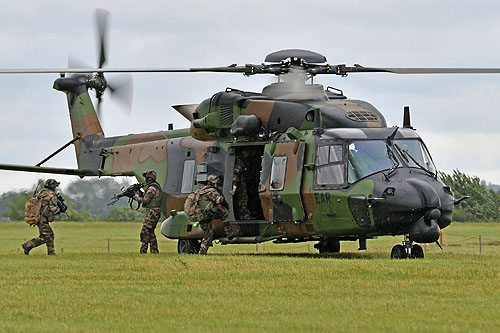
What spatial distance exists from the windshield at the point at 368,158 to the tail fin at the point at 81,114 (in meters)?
12.5

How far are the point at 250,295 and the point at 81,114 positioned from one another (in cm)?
1951

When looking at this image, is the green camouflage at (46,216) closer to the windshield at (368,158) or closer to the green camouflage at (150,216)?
the green camouflage at (150,216)

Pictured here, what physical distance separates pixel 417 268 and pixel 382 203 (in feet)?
10.5

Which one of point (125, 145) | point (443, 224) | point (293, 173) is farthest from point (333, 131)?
point (125, 145)

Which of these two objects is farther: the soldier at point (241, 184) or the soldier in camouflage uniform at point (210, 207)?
the soldier at point (241, 184)

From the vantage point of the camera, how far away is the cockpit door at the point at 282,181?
22.6 metres

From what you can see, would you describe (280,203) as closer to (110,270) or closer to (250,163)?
(250,163)

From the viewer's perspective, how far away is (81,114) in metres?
32.7

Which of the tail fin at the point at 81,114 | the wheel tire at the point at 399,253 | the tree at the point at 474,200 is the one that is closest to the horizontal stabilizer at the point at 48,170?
the tail fin at the point at 81,114

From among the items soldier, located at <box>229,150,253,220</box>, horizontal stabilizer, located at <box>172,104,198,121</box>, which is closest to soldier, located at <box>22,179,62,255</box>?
horizontal stabilizer, located at <box>172,104,198,121</box>

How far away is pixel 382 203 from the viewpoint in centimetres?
2066

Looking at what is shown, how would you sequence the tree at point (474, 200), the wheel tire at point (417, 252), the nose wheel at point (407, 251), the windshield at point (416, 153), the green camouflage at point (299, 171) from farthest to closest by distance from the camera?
the tree at point (474, 200), the windshield at point (416, 153), the wheel tire at point (417, 252), the nose wheel at point (407, 251), the green camouflage at point (299, 171)

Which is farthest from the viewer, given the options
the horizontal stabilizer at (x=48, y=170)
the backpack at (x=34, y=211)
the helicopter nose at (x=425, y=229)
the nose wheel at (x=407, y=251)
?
the horizontal stabilizer at (x=48, y=170)

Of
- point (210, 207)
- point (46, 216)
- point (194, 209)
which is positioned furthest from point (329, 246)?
point (46, 216)
